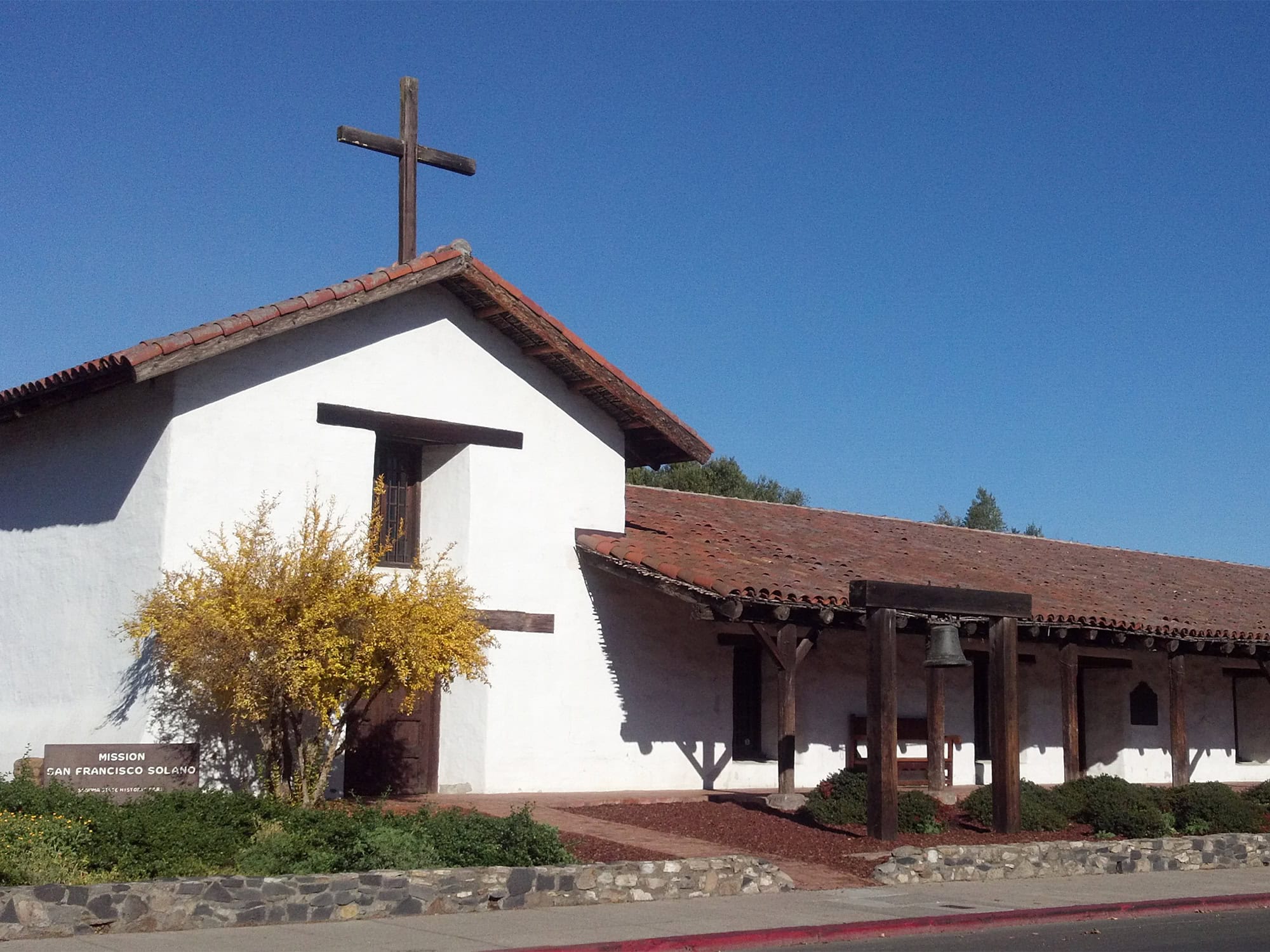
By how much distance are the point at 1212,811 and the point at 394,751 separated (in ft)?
31.9

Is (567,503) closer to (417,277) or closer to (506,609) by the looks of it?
(506,609)

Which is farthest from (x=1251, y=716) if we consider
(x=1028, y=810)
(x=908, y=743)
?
(x=1028, y=810)

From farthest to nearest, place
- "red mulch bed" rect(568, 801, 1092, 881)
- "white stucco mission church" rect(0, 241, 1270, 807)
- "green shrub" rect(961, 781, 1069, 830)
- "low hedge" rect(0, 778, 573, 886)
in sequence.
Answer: "green shrub" rect(961, 781, 1069, 830) → "white stucco mission church" rect(0, 241, 1270, 807) → "red mulch bed" rect(568, 801, 1092, 881) → "low hedge" rect(0, 778, 573, 886)

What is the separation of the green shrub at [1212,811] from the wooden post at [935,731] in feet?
9.66

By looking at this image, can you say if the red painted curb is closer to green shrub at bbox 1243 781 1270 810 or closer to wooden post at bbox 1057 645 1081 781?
green shrub at bbox 1243 781 1270 810

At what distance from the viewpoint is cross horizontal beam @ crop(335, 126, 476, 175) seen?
17.3 meters

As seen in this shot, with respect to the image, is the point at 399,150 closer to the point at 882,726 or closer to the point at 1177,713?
the point at 882,726

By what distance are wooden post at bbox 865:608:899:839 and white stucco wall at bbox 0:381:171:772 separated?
7.40 metres

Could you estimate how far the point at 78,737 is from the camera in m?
14.7

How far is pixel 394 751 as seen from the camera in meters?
16.6

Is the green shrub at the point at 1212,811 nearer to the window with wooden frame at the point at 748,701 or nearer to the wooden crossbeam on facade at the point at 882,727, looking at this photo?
the wooden crossbeam on facade at the point at 882,727

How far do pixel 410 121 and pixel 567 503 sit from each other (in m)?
→ 5.25

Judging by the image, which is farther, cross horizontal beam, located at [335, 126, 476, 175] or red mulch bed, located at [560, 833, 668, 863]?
cross horizontal beam, located at [335, 126, 476, 175]

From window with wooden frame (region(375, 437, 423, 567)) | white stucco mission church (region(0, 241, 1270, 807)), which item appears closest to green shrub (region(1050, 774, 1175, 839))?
white stucco mission church (region(0, 241, 1270, 807))
